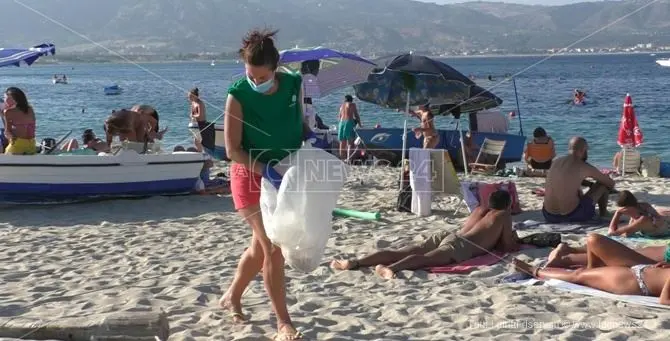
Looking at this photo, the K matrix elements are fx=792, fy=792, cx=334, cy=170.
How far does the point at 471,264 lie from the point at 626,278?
46.8 inches

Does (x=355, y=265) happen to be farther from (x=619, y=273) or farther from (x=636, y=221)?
(x=636, y=221)

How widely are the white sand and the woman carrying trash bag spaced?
0.52 m

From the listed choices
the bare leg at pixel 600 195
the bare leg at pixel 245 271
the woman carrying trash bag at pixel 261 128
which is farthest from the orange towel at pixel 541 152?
the woman carrying trash bag at pixel 261 128

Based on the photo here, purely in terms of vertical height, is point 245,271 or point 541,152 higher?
point 245,271

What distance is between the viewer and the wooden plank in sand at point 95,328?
369 centimetres

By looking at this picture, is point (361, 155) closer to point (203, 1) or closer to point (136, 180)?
point (136, 180)

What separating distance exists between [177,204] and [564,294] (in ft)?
17.3

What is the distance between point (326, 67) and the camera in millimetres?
12914

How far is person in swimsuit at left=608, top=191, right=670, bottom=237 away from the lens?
6.68m

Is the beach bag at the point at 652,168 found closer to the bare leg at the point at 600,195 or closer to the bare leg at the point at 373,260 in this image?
the bare leg at the point at 600,195

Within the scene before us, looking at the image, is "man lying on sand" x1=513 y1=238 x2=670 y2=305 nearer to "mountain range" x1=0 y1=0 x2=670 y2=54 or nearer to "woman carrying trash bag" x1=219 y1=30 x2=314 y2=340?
"woman carrying trash bag" x1=219 y1=30 x2=314 y2=340

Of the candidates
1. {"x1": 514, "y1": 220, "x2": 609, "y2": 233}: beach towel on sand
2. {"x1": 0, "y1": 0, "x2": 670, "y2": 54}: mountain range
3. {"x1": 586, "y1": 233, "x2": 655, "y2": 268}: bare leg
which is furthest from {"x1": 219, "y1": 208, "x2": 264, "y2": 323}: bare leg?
{"x1": 0, "y1": 0, "x2": 670, "y2": 54}: mountain range

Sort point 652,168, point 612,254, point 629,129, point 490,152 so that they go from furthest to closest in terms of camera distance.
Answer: point 490,152
point 652,168
point 629,129
point 612,254

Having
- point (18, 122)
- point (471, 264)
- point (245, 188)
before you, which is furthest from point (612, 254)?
point (18, 122)
